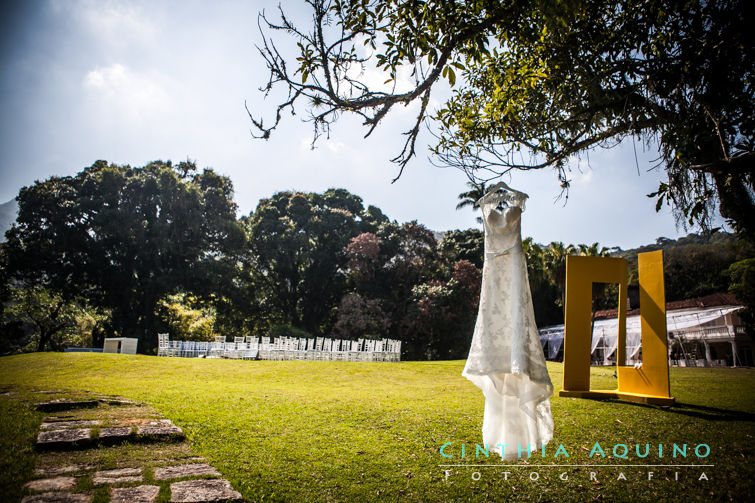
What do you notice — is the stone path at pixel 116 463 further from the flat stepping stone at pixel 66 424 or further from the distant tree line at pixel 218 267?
the distant tree line at pixel 218 267

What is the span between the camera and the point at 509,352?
3.67m

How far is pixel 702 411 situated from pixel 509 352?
6.48 metres

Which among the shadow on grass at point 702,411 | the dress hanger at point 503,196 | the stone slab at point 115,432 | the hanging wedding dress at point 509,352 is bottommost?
the stone slab at point 115,432

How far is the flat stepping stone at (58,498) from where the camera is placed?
126 inches

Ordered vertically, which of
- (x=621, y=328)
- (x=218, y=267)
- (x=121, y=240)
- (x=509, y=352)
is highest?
(x=121, y=240)

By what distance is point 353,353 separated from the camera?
20.1 meters

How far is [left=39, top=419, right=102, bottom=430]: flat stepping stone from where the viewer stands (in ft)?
16.3

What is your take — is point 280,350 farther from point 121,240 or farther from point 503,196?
point 503,196

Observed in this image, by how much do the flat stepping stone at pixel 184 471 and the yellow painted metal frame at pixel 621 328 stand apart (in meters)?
7.65

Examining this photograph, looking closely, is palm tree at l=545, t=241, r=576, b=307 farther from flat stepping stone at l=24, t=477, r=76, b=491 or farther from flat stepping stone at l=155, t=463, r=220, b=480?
flat stepping stone at l=24, t=477, r=76, b=491

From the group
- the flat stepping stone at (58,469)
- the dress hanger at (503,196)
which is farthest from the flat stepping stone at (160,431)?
the dress hanger at (503,196)

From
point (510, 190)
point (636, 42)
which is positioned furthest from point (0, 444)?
point (636, 42)

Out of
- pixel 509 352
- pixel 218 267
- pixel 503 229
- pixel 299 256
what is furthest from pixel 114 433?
pixel 299 256

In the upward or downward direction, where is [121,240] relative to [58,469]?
upward
